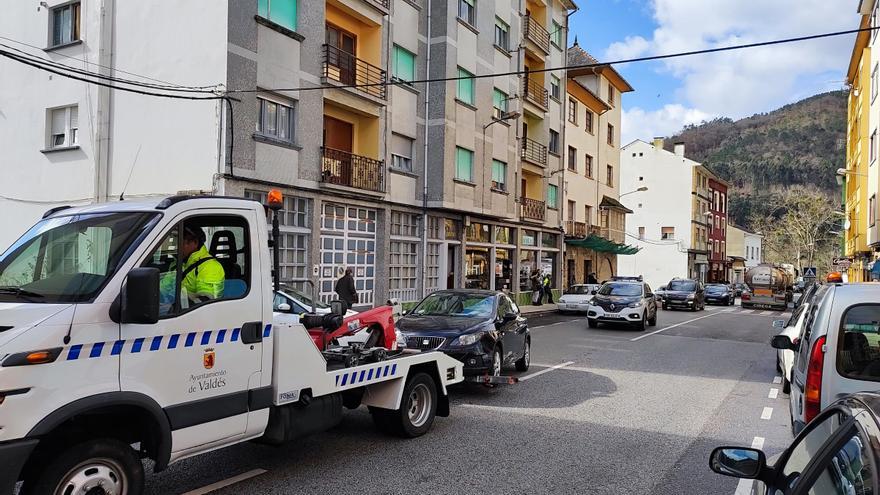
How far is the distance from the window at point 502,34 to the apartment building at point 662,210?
3350 centimetres

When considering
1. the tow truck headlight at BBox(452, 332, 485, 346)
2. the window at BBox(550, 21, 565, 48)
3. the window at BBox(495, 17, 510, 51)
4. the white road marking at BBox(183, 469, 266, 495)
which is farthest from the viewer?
the window at BBox(550, 21, 565, 48)

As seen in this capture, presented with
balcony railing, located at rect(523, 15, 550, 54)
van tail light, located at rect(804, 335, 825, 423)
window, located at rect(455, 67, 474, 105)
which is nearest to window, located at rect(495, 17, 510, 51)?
balcony railing, located at rect(523, 15, 550, 54)

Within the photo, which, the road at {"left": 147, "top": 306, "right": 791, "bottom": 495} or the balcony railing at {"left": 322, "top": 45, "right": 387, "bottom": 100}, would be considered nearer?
the road at {"left": 147, "top": 306, "right": 791, "bottom": 495}

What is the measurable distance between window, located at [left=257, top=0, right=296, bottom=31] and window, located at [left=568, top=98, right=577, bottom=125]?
75.3ft

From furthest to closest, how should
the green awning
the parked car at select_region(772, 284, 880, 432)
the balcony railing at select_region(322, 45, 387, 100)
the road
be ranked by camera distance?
the green awning, the balcony railing at select_region(322, 45, 387, 100), the road, the parked car at select_region(772, 284, 880, 432)

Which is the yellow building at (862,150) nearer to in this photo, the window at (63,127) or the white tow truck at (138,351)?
the window at (63,127)

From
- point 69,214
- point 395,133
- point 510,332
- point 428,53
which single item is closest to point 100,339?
point 69,214

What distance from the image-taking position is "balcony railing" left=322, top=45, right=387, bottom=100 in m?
18.3

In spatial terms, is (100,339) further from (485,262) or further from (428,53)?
(485,262)

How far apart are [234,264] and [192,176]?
11.1m

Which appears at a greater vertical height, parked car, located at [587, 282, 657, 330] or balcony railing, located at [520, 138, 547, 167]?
balcony railing, located at [520, 138, 547, 167]

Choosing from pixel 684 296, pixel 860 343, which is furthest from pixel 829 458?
pixel 684 296

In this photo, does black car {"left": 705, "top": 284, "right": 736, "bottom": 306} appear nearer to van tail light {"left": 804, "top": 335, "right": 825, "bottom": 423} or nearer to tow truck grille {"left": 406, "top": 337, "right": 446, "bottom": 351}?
tow truck grille {"left": 406, "top": 337, "right": 446, "bottom": 351}

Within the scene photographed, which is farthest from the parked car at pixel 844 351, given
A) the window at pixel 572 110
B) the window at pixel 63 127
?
the window at pixel 572 110
